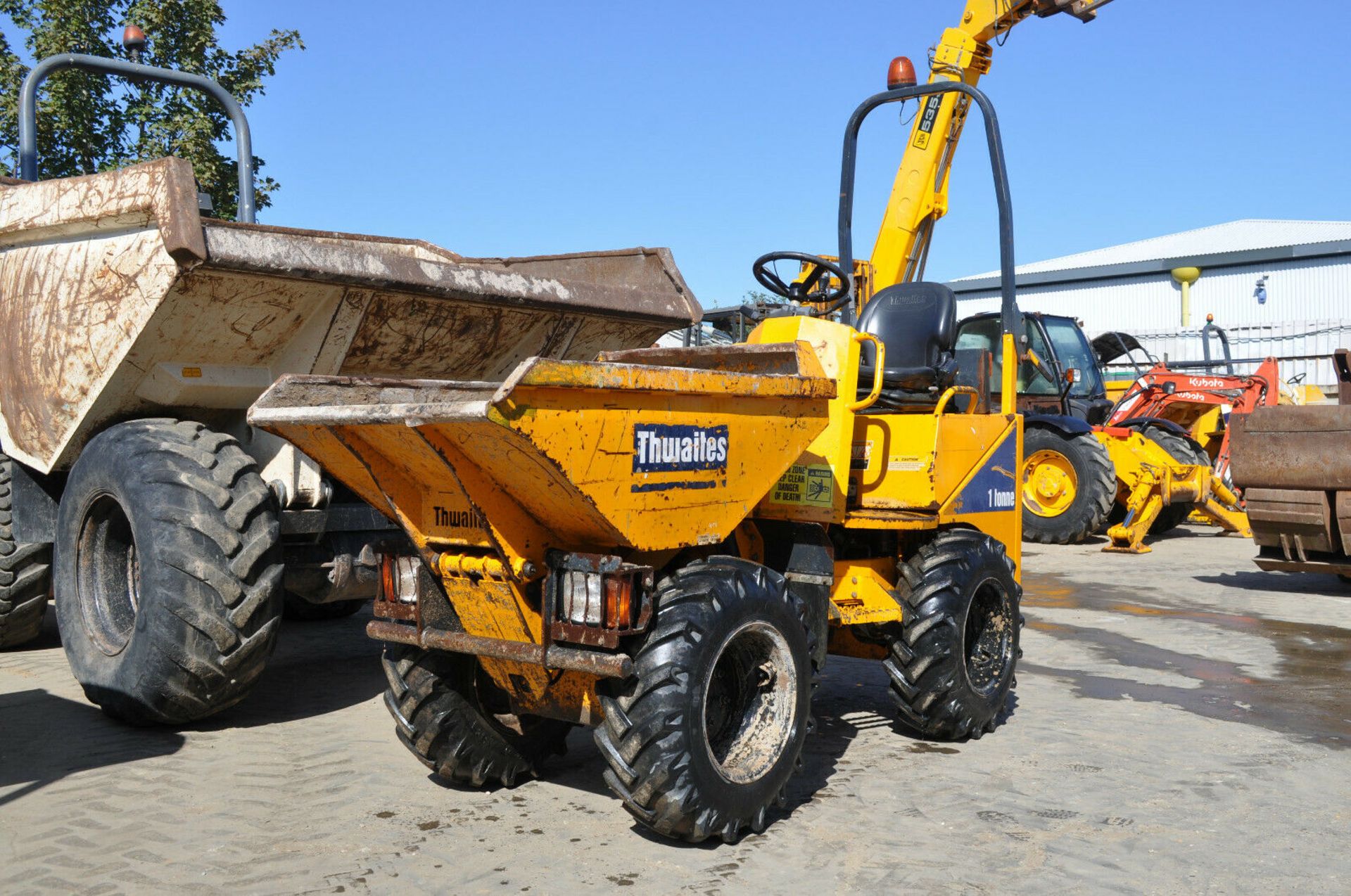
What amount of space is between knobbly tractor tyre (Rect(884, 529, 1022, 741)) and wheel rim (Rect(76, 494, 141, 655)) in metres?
3.42

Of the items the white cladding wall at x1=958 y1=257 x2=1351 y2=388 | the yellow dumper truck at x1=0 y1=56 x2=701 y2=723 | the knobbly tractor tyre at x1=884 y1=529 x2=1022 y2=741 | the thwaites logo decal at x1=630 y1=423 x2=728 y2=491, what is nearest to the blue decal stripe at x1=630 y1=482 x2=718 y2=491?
the thwaites logo decal at x1=630 y1=423 x2=728 y2=491

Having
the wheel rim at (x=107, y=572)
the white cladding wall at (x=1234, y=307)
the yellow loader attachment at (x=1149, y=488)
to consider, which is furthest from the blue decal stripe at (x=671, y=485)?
the white cladding wall at (x=1234, y=307)

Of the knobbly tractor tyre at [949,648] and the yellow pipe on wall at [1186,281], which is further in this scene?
the yellow pipe on wall at [1186,281]

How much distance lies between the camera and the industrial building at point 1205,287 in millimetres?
29594

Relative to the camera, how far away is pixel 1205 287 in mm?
34906

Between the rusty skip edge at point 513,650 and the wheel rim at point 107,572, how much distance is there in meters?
1.88

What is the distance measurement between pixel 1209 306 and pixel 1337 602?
27982mm

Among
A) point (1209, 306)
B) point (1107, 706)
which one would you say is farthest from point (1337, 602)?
point (1209, 306)

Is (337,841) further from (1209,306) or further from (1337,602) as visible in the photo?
(1209,306)

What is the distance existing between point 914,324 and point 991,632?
145 cm

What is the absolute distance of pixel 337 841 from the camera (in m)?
3.79

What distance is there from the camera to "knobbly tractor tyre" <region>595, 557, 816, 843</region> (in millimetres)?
3566

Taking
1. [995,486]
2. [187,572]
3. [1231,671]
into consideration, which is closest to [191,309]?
[187,572]

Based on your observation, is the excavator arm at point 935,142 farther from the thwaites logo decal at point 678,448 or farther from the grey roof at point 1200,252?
the grey roof at point 1200,252
